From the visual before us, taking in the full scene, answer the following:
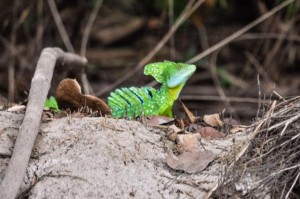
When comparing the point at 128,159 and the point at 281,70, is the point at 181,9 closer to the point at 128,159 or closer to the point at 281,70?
the point at 281,70

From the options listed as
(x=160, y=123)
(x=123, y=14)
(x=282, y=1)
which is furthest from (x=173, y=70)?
(x=123, y=14)

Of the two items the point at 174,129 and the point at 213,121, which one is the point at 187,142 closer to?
the point at 174,129

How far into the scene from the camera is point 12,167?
145 inches

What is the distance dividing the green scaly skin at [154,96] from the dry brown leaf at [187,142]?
41 centimetres

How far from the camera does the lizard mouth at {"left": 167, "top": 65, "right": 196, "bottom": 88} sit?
4.49m

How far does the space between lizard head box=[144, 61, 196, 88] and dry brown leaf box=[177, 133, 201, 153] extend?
55 centimetres

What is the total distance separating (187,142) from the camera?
398 centimetres

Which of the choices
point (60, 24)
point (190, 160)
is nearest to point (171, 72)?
point (190, 160)

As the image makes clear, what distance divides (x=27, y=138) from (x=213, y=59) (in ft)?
19.5

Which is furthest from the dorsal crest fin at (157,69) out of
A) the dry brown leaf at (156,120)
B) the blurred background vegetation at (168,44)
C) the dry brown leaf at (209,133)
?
the blurred background vegetation at (168,44)

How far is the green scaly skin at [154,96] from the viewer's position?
444cm

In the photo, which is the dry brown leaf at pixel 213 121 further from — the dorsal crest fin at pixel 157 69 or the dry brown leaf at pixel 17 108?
the dry brown leaf at pixel 17 108

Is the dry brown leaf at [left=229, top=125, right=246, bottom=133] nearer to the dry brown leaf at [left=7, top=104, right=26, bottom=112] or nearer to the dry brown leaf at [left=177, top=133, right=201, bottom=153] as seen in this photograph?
the dry brown leaf at [left=177, top=133, right=201, bottom=153]

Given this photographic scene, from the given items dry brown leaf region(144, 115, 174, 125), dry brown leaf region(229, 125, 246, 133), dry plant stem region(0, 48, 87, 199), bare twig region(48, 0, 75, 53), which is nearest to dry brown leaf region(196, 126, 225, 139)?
dry brown leaf region(229, 125, 246, 133)
